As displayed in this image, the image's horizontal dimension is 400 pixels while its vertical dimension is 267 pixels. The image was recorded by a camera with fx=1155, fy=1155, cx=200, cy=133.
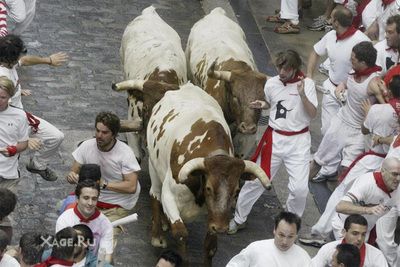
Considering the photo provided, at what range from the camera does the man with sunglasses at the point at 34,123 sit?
12.8m

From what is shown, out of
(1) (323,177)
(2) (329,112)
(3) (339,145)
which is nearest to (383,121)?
(3) (339,145)

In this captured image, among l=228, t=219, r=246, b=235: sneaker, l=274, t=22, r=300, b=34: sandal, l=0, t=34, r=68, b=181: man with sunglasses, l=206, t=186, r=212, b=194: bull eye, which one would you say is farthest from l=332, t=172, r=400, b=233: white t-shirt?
l=274, t=22, r=300, b=34: sandal

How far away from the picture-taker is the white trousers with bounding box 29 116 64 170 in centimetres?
1309

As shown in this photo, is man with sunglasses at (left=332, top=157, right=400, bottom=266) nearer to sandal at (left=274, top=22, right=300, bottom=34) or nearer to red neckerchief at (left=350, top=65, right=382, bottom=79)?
red neckerchief at (left=350, top=65, right=382, bottom=79)

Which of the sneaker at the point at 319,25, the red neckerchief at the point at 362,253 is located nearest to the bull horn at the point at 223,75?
the red neckerchief at the point at 362,253

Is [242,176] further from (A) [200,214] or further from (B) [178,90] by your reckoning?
(B) [178,90]


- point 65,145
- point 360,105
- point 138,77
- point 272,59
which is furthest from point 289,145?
point 272,59

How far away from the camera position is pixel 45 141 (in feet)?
43.2

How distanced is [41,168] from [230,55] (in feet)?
8.94

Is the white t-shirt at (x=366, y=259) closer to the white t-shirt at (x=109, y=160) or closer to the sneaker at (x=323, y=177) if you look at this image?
the white t-shirt at (x=109, y=160)

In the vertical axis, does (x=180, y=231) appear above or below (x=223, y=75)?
below

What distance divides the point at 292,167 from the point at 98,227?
3.22m

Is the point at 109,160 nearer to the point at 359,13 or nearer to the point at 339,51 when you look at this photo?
the point at 339,51

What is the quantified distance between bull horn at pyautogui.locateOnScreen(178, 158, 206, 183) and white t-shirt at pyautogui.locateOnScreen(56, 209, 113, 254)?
1009 mm
